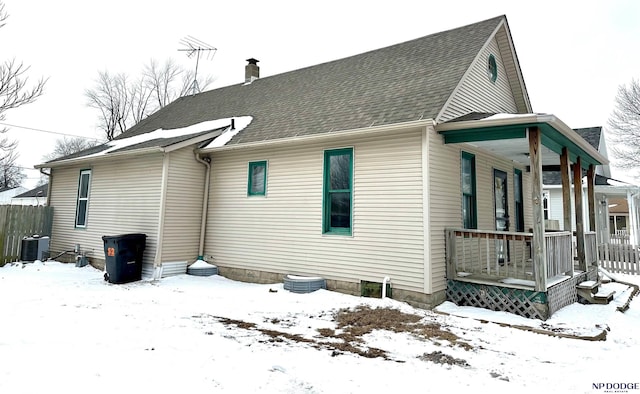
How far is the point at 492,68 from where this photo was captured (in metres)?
10.0

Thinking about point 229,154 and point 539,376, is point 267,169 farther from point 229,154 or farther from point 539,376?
point 539,376

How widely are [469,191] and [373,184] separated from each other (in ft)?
8.05

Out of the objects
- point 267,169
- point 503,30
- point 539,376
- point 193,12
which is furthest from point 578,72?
point 539,376

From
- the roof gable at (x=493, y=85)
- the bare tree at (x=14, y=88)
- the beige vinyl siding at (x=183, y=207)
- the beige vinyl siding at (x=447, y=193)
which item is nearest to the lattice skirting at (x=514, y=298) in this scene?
the beige vinyl siding at (x=447, y=193)

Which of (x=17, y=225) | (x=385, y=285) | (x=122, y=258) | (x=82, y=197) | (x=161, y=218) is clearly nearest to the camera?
(x=385, y=285)

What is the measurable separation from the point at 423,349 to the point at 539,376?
4.11 ft

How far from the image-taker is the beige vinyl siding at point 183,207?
9.61 meters

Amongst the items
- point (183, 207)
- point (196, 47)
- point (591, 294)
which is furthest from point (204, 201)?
point (196, 47)

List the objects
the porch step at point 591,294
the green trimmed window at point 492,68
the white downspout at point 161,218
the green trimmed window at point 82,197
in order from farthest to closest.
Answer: the green trimmed window at point 82,197 < the green trimmed window at point 492,68 < the white downspout at point 161,218 < the porch step at point 591,294

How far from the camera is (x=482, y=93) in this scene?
30.3 ft

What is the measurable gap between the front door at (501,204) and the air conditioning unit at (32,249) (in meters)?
13.6

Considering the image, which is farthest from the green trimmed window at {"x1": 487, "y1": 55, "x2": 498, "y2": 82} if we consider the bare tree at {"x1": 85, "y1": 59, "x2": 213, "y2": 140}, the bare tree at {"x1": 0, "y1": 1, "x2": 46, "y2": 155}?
the bare tree at {"x1": 85, "y1": 59, "x2": 213, "y2": 140}

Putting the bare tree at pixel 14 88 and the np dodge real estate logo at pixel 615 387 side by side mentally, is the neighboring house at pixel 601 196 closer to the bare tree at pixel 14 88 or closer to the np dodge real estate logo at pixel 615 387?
the np dodge real estate logo at pixel 615 387

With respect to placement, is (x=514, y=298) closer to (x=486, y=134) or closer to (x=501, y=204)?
(x=486, y=134)
